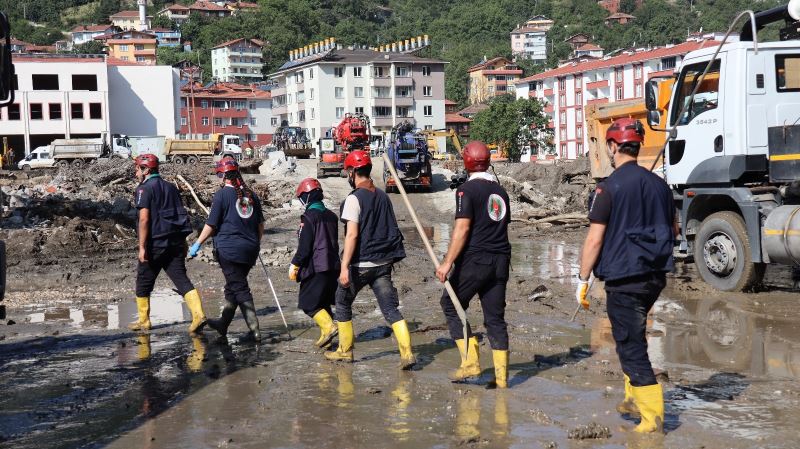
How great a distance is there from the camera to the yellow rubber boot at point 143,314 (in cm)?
977

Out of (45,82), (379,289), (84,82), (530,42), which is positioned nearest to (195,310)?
(379,289)

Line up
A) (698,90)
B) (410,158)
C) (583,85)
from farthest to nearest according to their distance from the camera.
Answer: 1. (583,85)
2. (410,158)
3. (698,90)

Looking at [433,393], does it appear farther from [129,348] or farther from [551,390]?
[129,348]

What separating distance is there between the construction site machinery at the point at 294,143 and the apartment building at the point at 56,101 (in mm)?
21783

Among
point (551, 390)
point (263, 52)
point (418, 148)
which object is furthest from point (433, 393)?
point (263, 52)

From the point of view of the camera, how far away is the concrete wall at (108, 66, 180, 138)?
7769 cm

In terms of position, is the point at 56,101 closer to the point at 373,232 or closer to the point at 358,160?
the point at 358,160

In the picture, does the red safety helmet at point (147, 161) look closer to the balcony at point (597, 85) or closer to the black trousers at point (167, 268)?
the black trousers at point (167, 268)

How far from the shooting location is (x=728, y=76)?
1157 centimetres

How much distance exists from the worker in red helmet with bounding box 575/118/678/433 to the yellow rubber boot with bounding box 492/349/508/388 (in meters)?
1.30

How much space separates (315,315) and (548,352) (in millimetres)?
2195

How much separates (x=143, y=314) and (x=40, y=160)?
153 feet

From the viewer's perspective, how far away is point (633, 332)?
5820 millimetres

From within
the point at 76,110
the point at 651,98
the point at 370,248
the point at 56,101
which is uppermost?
the point at 56,101
